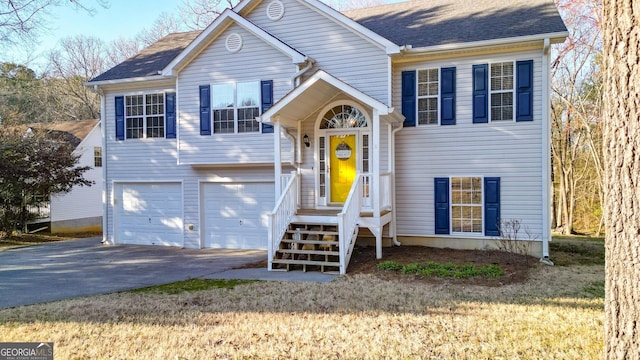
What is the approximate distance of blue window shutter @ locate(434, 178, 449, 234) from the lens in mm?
10367

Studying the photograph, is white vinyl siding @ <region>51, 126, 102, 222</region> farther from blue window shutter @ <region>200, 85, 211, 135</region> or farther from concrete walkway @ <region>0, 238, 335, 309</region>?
blue window shutter @ <region>200, 85, 211, 135</region>

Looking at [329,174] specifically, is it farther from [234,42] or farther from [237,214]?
[234,42]

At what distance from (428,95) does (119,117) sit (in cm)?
894

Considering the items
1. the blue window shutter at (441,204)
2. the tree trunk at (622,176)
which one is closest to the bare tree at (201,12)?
the blue window shutter at (441,204)

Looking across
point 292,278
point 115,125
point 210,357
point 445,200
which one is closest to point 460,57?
point 445,200

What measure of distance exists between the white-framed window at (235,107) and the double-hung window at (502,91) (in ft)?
18.6

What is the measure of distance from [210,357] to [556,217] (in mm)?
19189

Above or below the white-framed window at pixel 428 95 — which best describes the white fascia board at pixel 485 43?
above

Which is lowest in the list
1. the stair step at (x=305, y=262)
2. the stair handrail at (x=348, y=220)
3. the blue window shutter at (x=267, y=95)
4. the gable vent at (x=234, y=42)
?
the stair step at (x=305, y=262)

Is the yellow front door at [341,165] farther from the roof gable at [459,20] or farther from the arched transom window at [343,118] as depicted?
the roof gable at [459,20]

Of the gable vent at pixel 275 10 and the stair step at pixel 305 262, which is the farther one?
the gable vent at pixel 275 10

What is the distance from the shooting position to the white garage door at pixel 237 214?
11.8 metres

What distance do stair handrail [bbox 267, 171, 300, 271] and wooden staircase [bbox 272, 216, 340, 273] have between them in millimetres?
116

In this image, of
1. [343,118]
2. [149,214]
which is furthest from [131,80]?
[343,118]
